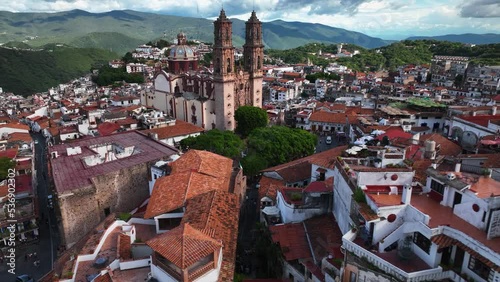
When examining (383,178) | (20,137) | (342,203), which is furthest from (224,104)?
(383,178)

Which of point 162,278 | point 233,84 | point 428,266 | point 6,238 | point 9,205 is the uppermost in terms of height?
point 233,84

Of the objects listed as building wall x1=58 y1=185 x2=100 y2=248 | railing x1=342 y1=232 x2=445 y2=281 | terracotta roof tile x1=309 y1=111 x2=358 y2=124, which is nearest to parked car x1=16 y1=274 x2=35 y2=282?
building wall x1=58 y1=185 x2=100 y2=248

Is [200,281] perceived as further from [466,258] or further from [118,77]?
[118,77]

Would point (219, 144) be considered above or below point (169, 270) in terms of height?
below

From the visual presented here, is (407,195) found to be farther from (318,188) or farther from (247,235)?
(247,235)

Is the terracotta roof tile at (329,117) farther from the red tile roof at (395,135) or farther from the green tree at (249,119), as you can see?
the red tile roof at (395,135)

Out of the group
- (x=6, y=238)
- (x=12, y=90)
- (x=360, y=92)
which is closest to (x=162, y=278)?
(x=6, y=238)

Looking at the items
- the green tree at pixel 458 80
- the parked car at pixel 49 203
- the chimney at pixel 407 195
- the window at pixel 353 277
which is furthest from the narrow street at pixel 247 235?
the green tree at pixel 458 80
